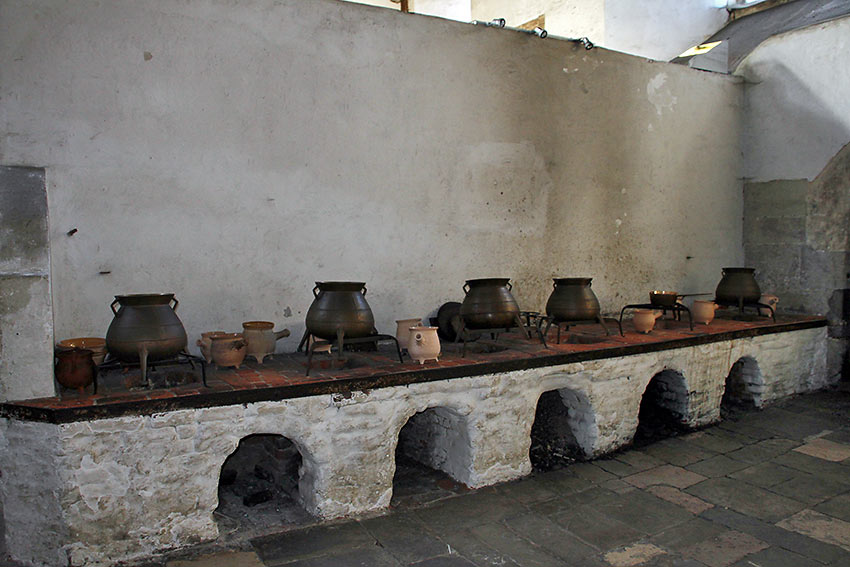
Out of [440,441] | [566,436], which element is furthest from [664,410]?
[440,441]

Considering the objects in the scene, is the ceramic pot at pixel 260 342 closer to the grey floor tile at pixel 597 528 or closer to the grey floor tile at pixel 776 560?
the grey floor tile at pixel 597 528

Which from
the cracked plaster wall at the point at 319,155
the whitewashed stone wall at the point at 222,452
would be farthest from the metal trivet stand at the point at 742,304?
the whitewashed stone wall at the point at 222,452

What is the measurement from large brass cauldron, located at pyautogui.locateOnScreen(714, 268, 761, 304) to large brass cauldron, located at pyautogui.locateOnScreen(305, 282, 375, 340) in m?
4.20

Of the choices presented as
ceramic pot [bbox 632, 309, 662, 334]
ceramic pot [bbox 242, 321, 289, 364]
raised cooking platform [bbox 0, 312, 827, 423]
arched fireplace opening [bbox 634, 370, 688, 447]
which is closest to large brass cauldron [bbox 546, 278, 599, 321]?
raised cooking platform [bbox 0, 312, 827, 423]

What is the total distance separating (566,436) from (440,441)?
113cm

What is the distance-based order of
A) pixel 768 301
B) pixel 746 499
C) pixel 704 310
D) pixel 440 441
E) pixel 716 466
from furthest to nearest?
1. pixel 768 301
2. pixel 704 310
3. pixel 716 466
4. pixel 440 441
5. pixel 746 499

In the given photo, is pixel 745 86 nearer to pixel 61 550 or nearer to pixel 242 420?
pixel 242 420

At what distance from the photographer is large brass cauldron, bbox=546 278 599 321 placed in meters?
4.75

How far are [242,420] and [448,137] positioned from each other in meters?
3.03

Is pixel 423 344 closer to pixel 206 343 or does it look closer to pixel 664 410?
pixel 206 343

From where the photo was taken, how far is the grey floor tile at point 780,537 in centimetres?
317

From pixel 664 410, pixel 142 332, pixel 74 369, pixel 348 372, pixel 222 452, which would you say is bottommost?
pixel 664 410

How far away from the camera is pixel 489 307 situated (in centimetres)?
428

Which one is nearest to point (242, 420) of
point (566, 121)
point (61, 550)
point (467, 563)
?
point (61, 550)
